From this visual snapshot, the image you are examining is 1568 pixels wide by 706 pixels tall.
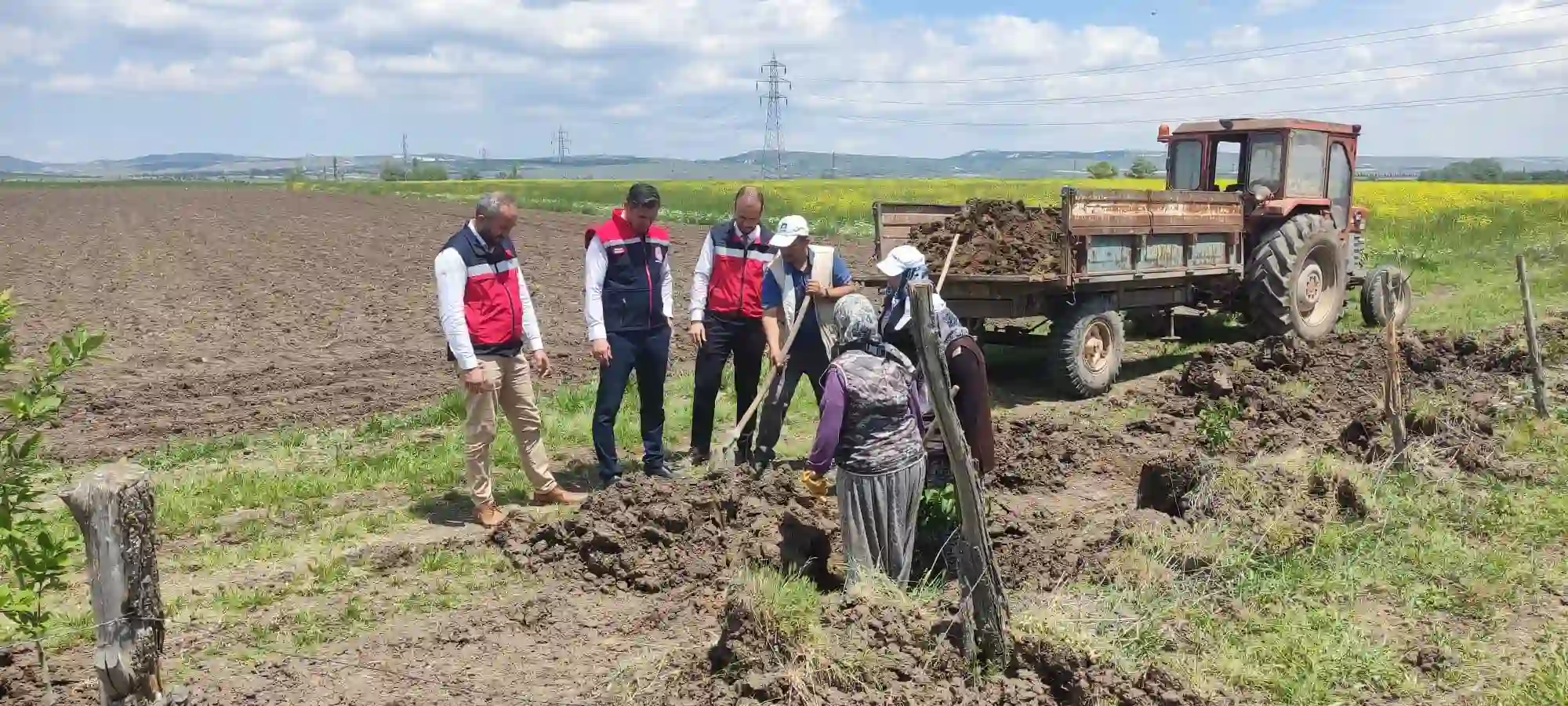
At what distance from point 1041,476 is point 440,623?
3.57 m

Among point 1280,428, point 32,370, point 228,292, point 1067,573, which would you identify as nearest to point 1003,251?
point 1280,428

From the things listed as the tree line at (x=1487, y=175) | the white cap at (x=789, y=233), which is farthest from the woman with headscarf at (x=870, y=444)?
the tree line at (x=1487, y=175)

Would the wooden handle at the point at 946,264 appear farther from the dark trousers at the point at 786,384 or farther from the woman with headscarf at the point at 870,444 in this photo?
the woman with headscarf at the point at 870,444

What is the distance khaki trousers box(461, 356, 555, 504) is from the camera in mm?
5996

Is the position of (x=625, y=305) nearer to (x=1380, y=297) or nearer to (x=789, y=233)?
(x=789, y=233)

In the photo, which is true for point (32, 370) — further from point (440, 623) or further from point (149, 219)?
point (149, 219)

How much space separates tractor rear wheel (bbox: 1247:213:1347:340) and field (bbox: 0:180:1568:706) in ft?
2.00

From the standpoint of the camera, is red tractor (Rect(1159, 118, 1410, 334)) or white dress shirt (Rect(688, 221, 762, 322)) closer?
white dress shirt (Rect(688, 221, 762, 322))

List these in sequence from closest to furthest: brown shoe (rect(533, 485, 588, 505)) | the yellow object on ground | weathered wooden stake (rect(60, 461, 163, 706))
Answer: weathered wooden stake (rect(60, 461, 163, 706))
the yellow object on ground
brown shoe (rect(533, 485, 588, 505))

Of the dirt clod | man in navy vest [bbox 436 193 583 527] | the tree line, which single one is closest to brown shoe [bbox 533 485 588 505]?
man in navy vest [bbox 436 193 583 527]

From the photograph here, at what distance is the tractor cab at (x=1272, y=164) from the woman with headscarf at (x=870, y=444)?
772cm

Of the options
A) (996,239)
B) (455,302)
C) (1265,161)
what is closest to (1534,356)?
(996,239)

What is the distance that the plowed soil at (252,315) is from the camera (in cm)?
946

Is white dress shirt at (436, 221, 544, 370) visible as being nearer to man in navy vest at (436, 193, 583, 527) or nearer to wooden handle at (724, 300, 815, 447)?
man in navy vest at (436, 193, 583, 527)
